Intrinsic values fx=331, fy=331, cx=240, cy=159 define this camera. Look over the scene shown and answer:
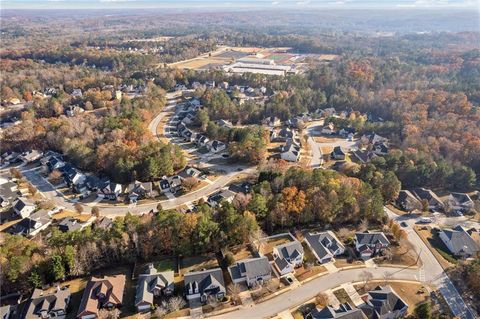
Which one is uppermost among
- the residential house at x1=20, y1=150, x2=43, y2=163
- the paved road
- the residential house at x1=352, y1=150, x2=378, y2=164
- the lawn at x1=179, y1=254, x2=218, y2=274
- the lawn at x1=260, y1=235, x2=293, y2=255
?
the residential house at x1=20, y1=150, x2=43, y2=163

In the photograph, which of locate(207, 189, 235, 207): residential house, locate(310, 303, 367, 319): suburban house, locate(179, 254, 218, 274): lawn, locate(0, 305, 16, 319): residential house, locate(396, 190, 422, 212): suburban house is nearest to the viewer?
locate(310, 303, 367, 319): suburban house

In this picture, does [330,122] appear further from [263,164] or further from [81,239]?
[81,239]

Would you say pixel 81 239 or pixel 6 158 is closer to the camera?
pixel 81 239

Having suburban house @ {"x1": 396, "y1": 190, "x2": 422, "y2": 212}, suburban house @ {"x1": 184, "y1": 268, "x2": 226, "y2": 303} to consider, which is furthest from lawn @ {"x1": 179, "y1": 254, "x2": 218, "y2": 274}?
suburban house @ {"x1": 396, "y1": 190, "x2": 422, "y2": 212}

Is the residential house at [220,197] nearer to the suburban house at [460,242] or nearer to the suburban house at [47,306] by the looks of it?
the suburban house at [47,306]

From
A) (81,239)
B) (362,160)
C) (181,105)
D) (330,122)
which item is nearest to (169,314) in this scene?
(81,239)

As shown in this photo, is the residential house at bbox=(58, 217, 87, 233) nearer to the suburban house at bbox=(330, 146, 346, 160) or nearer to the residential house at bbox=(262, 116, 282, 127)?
the suburban house at bbox=(330, 146, 346, 160)

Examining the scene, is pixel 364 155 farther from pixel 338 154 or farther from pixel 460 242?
pixel 460 242
